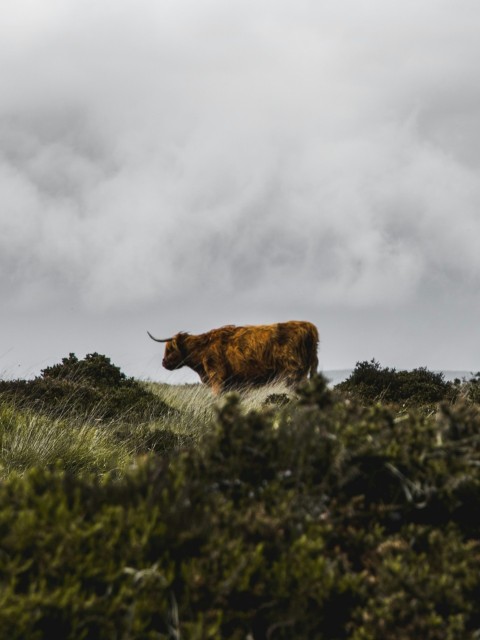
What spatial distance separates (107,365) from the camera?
631 inches

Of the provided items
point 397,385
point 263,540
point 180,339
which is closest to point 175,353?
point 180,339

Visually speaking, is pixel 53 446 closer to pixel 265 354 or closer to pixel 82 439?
pixel 82 439

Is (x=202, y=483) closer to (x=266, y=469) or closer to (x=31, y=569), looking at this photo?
(x=266, y=469)

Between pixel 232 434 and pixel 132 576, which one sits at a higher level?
pixel 232 434

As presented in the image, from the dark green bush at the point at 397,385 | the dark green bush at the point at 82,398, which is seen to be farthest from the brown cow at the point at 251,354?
the dark green bush at the point at 82,398

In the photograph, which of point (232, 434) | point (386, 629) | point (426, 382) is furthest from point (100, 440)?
point (426, 382)

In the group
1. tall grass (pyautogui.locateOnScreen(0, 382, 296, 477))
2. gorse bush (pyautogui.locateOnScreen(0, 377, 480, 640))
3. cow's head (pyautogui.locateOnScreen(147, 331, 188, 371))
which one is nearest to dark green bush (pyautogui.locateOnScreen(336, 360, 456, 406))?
tall grass (pyautogui.locateOnScreen(0, 382, 296, 477))

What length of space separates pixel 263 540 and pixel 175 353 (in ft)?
53.8

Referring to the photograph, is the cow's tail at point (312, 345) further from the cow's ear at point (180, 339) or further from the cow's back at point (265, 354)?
the cow's ear at point (180, 339)

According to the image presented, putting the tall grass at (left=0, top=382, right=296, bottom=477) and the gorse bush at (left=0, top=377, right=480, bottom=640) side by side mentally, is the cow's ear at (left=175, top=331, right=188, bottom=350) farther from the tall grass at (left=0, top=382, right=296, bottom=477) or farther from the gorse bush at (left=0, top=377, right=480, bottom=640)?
the gorse bush at (left=0, top=377, right=480, bottom=640)

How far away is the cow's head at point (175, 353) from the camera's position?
19297 mm

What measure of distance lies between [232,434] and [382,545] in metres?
0.82

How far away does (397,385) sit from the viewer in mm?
14828

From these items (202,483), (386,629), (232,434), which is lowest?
(386,629)
